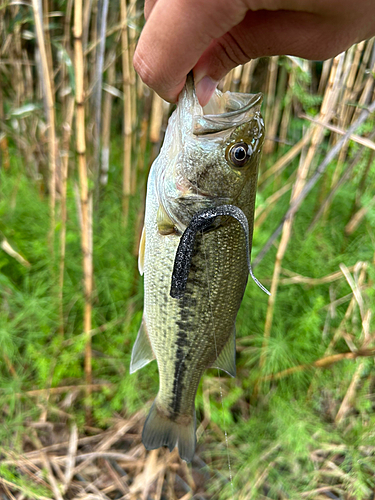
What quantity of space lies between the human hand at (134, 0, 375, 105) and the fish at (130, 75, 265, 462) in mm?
110

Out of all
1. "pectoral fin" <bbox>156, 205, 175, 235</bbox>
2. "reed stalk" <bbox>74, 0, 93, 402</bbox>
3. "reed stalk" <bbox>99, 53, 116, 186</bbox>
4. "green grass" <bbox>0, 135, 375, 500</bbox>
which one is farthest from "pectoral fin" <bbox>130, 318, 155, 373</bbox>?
"reed stalk" <bbox>99, 53, 116, 186</bbox>

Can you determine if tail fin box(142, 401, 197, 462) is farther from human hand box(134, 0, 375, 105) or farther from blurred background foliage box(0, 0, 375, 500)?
human hand box(134, 0, 375, 105)

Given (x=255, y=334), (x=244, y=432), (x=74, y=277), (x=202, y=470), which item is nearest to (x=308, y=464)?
(x=244, y=432)

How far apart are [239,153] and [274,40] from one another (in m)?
0.29

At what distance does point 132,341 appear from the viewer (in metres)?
2.15

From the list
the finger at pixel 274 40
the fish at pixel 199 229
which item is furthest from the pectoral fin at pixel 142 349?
the finger at pixel 274 40

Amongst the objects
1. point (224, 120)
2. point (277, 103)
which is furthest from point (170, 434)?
point (277, 103)

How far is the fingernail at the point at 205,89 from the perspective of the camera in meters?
0.96

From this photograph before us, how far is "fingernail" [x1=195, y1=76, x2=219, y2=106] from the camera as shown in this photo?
96cm

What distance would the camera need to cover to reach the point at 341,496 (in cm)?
191

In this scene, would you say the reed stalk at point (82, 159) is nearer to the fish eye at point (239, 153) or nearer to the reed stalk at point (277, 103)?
the fish eye at point (239, 153)

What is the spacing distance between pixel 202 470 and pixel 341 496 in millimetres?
783

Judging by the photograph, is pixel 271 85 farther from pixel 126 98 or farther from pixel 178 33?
pixel 178 33

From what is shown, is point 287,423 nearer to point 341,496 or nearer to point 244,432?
point 244,432
